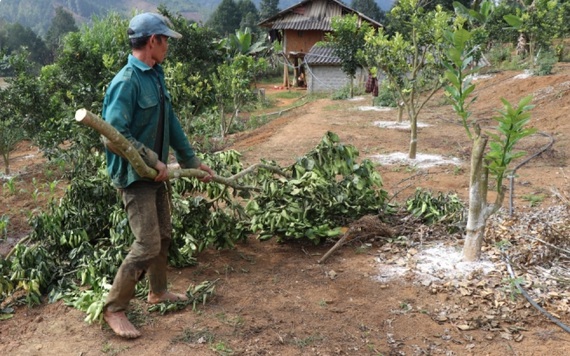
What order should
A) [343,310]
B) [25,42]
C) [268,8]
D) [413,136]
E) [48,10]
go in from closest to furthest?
[343,310] → [413,136] → [25,42] → [268,8] → [48,10]

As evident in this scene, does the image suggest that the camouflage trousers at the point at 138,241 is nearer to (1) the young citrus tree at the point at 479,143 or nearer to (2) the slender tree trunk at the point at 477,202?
(1) the young citrus tree at the point at 479,143

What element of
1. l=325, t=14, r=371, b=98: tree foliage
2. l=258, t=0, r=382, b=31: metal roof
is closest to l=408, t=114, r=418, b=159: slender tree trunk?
l=325, t=14, r=371, b=98: tree foliage

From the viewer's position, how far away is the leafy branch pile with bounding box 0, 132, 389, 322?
12.5 ft

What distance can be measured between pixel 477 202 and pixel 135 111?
2478 mm

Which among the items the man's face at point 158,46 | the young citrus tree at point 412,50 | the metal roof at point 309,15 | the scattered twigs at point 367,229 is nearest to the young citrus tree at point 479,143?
the scattered twigs at point 367,229

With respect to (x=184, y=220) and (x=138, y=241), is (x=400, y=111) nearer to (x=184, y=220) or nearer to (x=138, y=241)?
(x=184, y=220)

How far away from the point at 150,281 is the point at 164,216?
1.50 feet

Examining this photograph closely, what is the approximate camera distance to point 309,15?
2869cm

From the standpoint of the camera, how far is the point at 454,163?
8.44 meters

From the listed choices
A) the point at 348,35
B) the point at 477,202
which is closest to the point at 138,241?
the point at 477,202

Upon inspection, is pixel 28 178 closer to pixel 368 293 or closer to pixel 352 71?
pixel 368 293

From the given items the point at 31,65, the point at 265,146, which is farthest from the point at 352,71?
the point at 31,65

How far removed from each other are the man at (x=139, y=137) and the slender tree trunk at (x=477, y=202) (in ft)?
7.12

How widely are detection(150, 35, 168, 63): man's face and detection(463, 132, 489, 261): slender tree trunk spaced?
224cm
